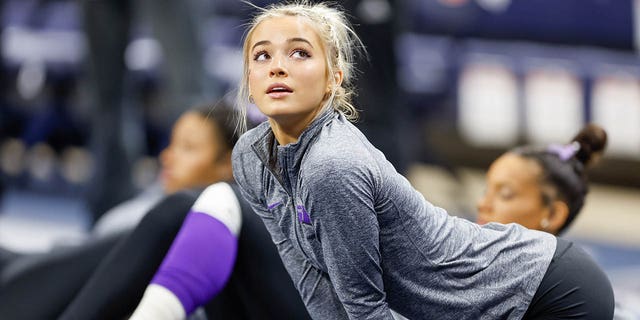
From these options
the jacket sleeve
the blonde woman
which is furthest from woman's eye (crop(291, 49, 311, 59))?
the jacket sleeve

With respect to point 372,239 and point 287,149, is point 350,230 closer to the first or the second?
point 372,239

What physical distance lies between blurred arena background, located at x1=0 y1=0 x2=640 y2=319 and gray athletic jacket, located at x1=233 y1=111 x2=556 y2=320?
2510mm

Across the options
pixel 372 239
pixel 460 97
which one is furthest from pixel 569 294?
pixel 460 97

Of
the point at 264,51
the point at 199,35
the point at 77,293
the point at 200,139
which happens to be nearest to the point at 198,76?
the point at 199,35

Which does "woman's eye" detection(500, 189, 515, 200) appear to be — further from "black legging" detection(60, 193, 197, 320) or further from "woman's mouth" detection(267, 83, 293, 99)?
"woman's mouth" detection(267, 83, 293, 99)

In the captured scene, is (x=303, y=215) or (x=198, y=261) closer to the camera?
(x=303, y=215)

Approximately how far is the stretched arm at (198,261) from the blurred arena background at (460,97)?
228cm

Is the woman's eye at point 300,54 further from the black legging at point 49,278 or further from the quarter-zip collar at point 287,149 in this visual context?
the black legging at point 49,278

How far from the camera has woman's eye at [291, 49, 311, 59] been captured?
1.37 metres

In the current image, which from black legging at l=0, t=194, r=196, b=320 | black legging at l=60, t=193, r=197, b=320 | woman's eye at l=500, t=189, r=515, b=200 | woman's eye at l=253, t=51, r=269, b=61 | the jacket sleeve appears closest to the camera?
the jacket sleeve

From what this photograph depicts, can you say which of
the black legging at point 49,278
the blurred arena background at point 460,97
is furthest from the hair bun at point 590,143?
the blurred arena background at point 460,97

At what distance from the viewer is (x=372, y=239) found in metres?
1.33

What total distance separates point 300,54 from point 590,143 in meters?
0.81

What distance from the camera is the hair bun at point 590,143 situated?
1959 millimetres
